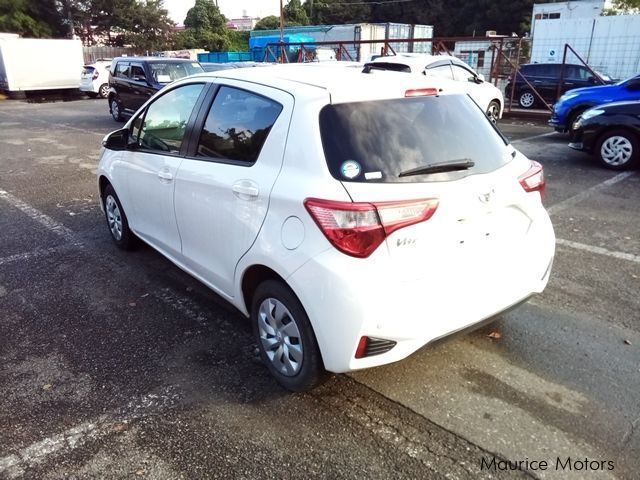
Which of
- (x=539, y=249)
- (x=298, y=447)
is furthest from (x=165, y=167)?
(x=539, y=249)

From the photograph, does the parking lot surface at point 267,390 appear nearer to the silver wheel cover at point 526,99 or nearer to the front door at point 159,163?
the front door at point 159,163

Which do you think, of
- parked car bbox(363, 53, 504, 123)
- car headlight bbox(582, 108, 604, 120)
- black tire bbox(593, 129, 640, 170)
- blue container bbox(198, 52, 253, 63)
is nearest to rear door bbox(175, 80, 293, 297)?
car headlight bbox(582, 108, 604, 120)

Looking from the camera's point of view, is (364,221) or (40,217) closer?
(364,221)

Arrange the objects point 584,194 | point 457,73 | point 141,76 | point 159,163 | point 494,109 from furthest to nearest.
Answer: point 141,76 < point 494,109 < point 457,73 < point 584,194 < point 159,163

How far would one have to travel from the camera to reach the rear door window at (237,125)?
2996 mm

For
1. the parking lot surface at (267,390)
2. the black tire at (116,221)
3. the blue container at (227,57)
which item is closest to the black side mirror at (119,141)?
the black tire at (116,221)

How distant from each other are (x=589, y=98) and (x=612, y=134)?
222 cm

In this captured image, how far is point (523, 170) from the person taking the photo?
3.11 meters

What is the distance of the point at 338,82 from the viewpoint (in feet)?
9.32

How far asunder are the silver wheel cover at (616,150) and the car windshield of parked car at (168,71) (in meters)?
9.84

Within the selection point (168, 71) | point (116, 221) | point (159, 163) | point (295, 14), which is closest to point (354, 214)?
point (159, 163)

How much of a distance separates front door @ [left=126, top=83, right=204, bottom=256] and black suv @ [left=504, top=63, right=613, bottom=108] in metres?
14.3

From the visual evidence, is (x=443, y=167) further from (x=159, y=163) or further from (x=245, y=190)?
(x=159, y=163)

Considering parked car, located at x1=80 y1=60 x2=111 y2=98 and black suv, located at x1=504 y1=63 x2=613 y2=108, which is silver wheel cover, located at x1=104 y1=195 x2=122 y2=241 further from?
parked car, located at x1=80 y1=60 x2=111 y2=98
